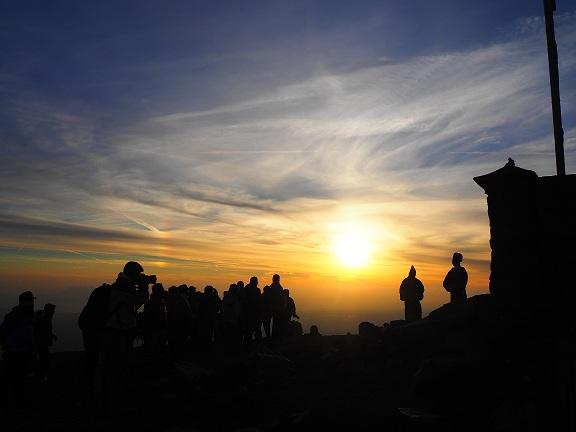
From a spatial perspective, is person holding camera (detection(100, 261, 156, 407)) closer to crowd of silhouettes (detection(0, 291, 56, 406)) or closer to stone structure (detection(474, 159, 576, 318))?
crowd of silhouettes (detection(0, 291, 56, 406))

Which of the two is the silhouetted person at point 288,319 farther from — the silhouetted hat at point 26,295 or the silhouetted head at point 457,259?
the silhouetted hat at point 26,295

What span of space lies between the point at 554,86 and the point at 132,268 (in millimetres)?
11002

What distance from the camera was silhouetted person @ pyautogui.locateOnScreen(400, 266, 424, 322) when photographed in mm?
14508

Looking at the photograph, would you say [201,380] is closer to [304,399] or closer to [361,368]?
[304,399]

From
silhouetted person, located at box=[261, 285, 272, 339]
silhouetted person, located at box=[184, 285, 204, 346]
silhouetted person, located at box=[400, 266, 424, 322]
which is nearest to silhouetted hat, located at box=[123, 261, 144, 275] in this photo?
silhouetted person, located at box=[184, 285, 204, 346]

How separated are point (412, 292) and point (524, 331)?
5.35 m

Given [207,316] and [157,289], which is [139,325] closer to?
[157,289]

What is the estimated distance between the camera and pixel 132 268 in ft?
26.5

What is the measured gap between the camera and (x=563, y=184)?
9.73 m

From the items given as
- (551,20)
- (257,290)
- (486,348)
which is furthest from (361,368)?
(551,20)

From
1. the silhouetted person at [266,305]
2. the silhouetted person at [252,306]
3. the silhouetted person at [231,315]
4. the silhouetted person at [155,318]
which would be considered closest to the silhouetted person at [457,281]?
the silhouetted person at [266,305]

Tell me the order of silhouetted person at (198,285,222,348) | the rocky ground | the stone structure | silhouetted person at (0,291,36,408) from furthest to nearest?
silhouetted person at (198,285,222,348) < the stone structure < silhouetted person at (0,291,36,408) < the rocky ground

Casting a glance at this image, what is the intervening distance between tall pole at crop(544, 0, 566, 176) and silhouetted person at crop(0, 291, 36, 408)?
11930 millimetres

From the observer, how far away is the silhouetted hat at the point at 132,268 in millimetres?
8055
